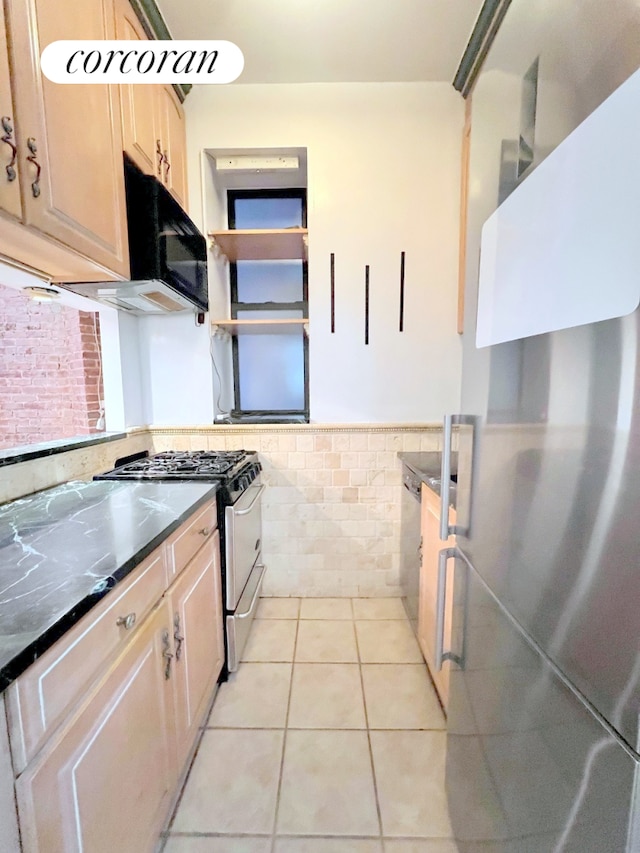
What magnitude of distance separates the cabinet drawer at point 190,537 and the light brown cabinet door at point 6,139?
100cm

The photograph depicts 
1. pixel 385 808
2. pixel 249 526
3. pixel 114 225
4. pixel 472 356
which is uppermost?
pixel 114 225

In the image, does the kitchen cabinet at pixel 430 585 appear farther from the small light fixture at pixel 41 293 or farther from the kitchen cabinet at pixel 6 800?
the small light fixture at pixel 41 293

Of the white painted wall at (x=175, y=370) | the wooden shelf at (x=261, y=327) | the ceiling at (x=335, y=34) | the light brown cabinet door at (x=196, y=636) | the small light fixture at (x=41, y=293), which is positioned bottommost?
the light brown cabinet door at (x=196, y=636)

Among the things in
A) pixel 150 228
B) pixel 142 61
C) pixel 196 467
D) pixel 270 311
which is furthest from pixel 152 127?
pixel 196 467

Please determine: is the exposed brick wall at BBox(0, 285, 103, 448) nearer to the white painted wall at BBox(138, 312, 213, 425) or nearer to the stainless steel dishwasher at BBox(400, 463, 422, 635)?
the white painted wall at BBox(138, 312, 213, 425)

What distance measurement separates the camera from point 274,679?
174 centimetres

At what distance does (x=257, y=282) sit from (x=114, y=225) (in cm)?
128

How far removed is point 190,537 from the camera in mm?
1333

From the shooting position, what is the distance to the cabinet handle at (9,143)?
0.94 meters

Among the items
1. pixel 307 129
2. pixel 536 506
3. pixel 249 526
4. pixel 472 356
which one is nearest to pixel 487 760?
pixel 536 506

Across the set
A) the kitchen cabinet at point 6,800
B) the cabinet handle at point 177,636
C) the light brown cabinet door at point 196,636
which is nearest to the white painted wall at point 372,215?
the light brown cabinet door at point 196,636

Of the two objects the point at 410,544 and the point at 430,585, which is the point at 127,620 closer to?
the point at 430,585

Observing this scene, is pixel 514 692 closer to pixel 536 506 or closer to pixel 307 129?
pixel 536 506

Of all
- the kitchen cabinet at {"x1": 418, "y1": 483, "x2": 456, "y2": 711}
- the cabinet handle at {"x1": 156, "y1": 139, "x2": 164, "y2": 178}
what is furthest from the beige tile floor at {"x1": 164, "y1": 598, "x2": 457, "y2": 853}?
the cabinet handle at {"x1": 156, "y1": 139, "x2": 164, "y2": 178}
